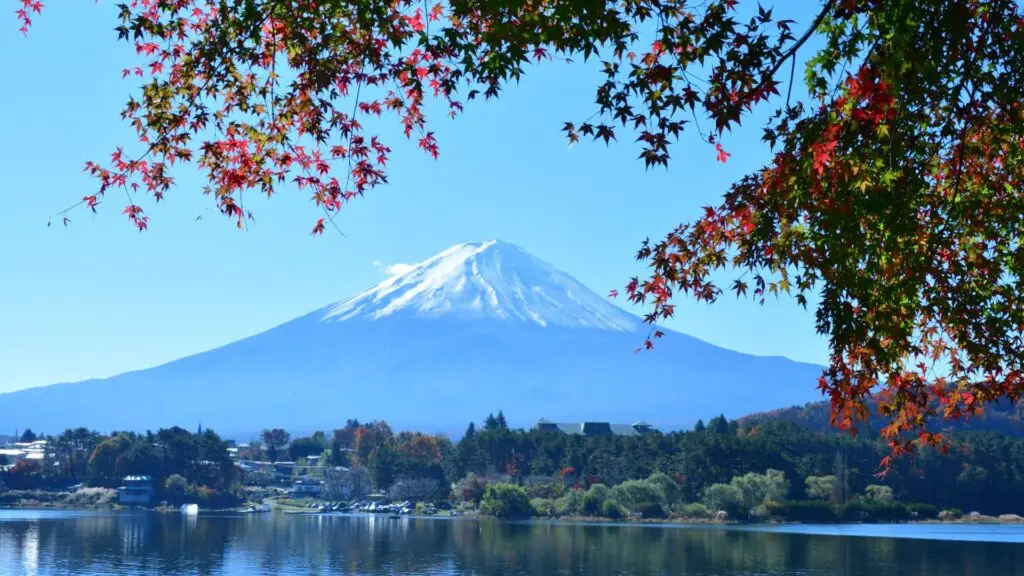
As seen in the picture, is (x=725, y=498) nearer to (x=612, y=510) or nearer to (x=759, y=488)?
(x=759, y=488)

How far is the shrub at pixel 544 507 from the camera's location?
87.6 metres

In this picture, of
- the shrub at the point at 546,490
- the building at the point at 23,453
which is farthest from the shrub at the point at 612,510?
the building at the point at 23,453

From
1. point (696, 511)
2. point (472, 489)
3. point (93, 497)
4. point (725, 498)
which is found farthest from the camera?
point (93, 497)

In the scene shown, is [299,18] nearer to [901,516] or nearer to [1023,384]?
[1023,384]

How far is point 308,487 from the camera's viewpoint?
120m

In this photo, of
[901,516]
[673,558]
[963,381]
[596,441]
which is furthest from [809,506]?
[963,381]

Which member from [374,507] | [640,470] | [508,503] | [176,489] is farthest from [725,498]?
[176,489]

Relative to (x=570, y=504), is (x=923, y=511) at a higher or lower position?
lower

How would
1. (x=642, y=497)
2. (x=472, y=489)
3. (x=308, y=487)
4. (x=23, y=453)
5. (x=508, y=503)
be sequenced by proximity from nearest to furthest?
(x=642, y=497), (x=508, y=503), (x=472, y=489), (x=308, y=487), (x=23, y=453)

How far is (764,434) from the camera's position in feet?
297

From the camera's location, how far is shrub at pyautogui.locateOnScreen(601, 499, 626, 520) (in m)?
83.5

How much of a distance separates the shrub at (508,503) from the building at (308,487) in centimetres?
3356

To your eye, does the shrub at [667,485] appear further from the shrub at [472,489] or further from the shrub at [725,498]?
the shrub at [472,489]

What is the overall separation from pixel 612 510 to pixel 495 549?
87.5ft
